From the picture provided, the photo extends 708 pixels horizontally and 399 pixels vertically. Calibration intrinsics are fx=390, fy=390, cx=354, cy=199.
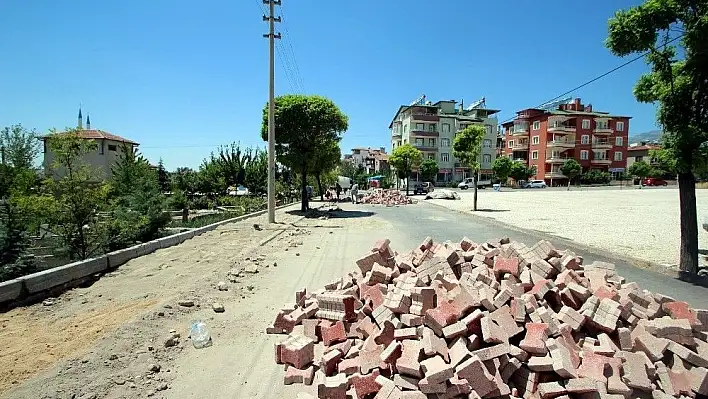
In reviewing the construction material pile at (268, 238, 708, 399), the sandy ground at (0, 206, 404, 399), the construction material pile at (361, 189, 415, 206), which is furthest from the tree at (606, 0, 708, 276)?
the construction material pile at (361, 189, 415, 206)

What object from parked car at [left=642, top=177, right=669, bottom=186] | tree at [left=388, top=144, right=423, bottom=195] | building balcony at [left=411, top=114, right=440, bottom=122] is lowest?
parked car at [left=642, top=177, right=669, bottom=186]

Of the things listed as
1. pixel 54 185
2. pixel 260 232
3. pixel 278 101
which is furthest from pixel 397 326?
pixel 278 101

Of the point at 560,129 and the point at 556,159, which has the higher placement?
the point at 560,129

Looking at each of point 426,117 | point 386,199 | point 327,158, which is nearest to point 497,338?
point 327,158

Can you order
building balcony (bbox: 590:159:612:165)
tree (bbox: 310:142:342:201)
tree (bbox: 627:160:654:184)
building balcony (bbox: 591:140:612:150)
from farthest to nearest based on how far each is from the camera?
building balcony (bbox: 590:159:612:165) < building balcony (bbox: 591:140:612:150) < tree (bbox: 627:160:654:184) < tree (bbox: 310:142:342:201)

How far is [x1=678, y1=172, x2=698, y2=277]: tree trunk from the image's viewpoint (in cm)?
787

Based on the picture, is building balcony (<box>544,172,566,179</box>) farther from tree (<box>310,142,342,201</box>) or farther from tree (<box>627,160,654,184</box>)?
tree (<box>310,142,342,201</box>)

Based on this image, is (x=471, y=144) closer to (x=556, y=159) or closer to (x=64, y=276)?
(x=64, y=276)

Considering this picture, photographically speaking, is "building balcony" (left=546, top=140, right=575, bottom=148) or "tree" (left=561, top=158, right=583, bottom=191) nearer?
"tree" (left=561, top=158, right=583, bottom=191)

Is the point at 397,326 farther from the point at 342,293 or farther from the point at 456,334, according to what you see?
the point at 342,293

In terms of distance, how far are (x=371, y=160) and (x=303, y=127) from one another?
91.1 metres

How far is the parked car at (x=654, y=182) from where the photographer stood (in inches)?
2472

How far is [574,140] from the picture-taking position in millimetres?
71312

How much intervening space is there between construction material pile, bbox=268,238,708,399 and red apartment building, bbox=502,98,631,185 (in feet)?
244
